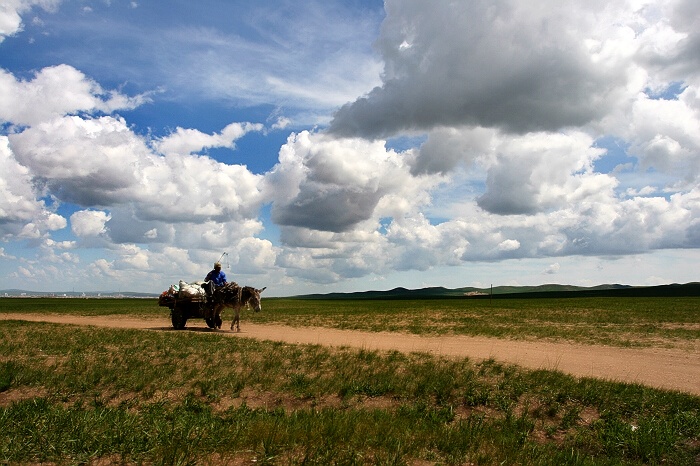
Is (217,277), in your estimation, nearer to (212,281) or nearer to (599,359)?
(212,281)

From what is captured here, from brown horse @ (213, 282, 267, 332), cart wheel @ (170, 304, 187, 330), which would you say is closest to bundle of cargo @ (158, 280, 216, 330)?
cart wheel @ (170, 304, 187, 330)

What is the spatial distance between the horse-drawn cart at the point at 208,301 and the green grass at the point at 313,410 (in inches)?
314

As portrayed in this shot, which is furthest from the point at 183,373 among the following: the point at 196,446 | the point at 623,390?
the point at 623,390

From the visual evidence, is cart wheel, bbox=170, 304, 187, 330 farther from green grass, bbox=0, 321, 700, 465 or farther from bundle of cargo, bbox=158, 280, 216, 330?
green grass, bbox=0, 321, 700, 465

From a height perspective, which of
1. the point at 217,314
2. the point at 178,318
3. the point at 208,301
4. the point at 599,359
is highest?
the point at 208,301

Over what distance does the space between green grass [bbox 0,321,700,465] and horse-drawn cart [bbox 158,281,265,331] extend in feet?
26.2

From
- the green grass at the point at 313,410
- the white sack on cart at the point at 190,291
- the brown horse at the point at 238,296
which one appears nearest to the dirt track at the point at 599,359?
the green grass at the point at 313,410

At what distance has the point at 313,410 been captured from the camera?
930 centimetres

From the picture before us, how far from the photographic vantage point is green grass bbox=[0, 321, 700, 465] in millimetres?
6941

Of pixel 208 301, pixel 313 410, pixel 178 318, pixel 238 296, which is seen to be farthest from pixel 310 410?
pixel 178 318

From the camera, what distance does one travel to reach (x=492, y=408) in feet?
34.4

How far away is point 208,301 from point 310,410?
15.9 meters

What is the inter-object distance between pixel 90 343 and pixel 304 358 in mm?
7661

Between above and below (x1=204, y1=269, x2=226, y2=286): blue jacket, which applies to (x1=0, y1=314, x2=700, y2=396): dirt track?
below
